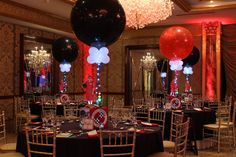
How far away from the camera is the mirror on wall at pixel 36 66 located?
9742 mm

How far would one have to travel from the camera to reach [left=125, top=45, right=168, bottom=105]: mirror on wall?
11.5 metres

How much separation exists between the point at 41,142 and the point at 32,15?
620 cm

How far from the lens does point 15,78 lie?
31.1 ft

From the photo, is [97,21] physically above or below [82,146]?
above

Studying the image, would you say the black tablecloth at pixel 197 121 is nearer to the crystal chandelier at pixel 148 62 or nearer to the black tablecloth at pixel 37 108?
the black tablecloth at pixel 37 108

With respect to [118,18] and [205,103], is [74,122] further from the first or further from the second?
[205,103]

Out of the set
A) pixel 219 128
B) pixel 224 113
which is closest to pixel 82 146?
pixel 219 128

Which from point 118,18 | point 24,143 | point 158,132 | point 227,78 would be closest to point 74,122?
point 24,143

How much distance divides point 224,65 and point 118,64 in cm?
382

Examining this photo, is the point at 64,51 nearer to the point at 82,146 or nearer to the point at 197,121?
the point at 197,121

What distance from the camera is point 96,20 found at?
3.65m

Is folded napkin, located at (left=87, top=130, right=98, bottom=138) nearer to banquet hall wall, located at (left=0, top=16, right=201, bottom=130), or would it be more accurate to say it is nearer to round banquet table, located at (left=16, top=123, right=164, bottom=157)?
round banquet table, located at (left=16, top=123, right=164, bottom=157)

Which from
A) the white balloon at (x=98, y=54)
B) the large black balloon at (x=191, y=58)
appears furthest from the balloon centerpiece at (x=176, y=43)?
the white balloon at (x=98, y=54)

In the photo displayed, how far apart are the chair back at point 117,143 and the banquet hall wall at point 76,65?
611cm
